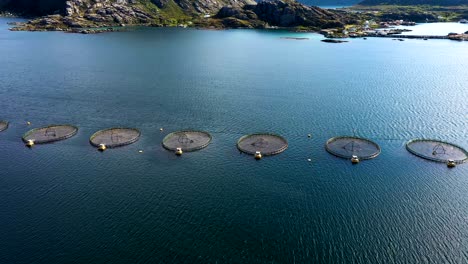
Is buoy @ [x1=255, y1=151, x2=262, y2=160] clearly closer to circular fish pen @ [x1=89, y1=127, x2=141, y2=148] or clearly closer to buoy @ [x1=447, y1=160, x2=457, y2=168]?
circular fish pen @ [x1=89, y1=127, x2=141, y2=148]

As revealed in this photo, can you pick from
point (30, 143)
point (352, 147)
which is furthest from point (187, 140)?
point (352, 147)

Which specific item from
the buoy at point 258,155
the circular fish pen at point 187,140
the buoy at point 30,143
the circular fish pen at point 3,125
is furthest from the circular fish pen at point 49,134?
the buoy at point 258,155

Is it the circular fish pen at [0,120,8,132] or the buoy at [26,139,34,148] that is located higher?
the circular fish pen at [0,120,8,132]

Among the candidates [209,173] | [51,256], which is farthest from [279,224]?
[51,256]

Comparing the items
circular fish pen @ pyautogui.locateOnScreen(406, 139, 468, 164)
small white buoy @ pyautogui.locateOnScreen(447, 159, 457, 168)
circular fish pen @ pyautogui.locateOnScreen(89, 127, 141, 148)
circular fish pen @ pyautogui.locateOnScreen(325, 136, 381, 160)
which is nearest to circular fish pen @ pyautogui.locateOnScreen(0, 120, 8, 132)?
circular fish pen @ pyautogui.locateOnScreen(89, 127, 141, 148)

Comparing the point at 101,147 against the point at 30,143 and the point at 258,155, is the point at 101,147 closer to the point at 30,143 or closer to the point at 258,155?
the point at 30,143

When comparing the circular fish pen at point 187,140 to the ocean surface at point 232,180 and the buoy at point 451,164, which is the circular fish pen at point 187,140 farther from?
the buoy at point 451,164

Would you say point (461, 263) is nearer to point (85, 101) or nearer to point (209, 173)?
point (209, 173)
